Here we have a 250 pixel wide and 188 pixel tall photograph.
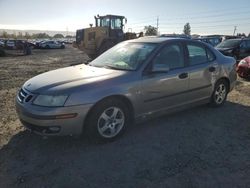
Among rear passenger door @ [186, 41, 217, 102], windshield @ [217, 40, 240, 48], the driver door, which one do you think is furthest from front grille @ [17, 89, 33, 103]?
windshield @ [217, 40, 240, 48]

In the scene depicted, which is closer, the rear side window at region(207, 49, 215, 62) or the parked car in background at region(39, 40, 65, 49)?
the rear side window at region(207, 49, 215, 62)

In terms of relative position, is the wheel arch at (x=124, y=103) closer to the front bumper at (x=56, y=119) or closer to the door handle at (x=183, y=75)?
the front bumper at (x=56, y=119)

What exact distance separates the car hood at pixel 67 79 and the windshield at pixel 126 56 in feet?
0.78

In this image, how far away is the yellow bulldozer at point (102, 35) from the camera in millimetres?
18281

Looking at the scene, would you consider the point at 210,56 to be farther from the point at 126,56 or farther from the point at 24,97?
the point at 24,97

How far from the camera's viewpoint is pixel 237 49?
50.5 ft

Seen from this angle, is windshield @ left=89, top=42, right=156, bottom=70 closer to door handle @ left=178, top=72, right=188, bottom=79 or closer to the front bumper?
door handle @ left=178, top=72, right=188, bottom=79

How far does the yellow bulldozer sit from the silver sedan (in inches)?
509

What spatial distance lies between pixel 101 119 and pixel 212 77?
2.74 meters

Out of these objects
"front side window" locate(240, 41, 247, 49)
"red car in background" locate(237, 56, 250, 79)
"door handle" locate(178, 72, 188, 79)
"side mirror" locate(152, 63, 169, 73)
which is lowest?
"red car in background" locate(237, 56, 250, 79)

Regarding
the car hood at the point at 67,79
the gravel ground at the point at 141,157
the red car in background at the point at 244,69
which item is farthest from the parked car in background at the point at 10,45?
the car hood at the point at 67,79

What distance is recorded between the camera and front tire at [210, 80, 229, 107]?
19.8ft

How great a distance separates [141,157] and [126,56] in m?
1.89

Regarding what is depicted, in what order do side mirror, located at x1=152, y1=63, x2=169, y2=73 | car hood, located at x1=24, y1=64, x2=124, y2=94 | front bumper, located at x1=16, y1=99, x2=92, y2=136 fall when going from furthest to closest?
side mirror, located at x1=152, y1=63, x2=169, y2=73, car hood, located at x1=24, y1=64, x2=124, y2=94, front bumper, located at x1=16, y1=99, x2=92, y2=136
